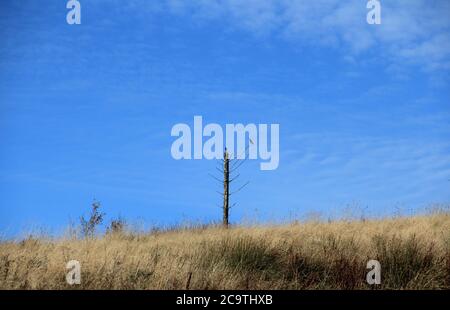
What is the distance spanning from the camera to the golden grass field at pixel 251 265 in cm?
826

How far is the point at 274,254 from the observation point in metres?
11.2

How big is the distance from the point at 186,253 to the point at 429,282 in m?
4.82

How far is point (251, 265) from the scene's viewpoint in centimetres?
1048

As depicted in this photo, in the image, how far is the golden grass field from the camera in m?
8.26

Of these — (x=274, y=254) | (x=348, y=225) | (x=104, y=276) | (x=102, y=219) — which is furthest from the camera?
(x=102, y=219)

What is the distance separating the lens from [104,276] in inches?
330

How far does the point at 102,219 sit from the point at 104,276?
1253cm

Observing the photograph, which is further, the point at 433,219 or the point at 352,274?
the point at 433,219
